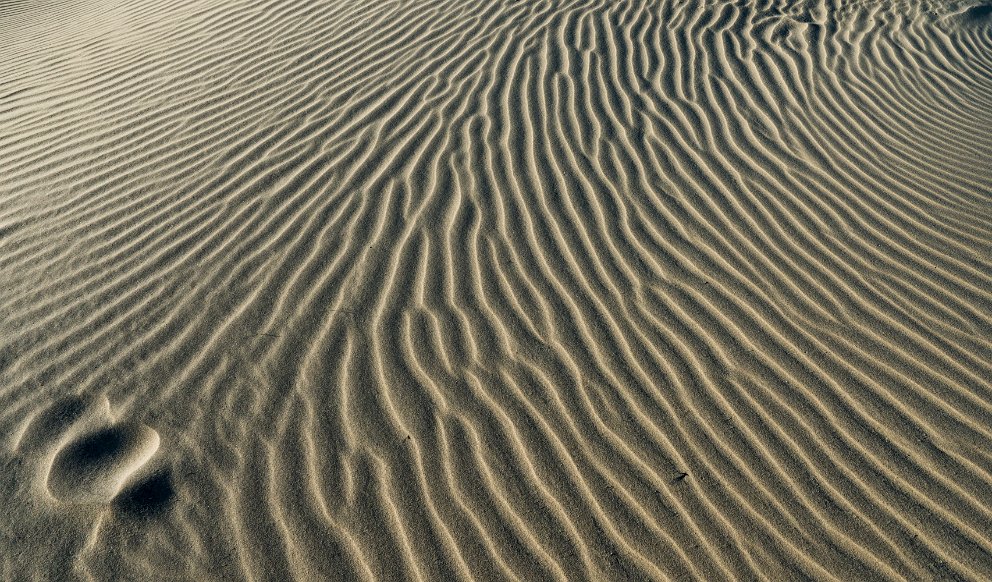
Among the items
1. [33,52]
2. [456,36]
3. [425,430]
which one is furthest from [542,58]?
[33,52]

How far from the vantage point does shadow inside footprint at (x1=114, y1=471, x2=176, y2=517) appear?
2471 mm

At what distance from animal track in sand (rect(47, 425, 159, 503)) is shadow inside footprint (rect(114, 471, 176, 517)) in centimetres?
5

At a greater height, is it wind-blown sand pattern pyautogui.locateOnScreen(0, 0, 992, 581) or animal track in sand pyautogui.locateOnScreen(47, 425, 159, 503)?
wind-blown sand pattern pyautogui.locateOnScreen(0, 0, 992, 581)

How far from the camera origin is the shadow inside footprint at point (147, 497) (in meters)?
2.47

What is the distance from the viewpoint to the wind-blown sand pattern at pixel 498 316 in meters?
2.45

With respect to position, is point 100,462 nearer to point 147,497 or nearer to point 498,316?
point 147,497

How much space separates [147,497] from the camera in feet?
8.22

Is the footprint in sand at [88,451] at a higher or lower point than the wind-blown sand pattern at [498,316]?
lower

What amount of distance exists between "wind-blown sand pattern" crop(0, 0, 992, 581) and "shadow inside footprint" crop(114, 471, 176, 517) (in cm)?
1

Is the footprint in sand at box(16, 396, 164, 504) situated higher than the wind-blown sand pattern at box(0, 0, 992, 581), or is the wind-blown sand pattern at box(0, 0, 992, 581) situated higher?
the wind-blown sand pattern at box(0, 0, 992, 581)

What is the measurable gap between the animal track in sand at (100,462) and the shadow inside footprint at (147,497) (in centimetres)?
5

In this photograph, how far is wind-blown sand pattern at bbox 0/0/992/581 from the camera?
2.45 metres

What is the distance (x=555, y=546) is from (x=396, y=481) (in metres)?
0.70

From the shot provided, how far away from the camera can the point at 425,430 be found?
275cm
